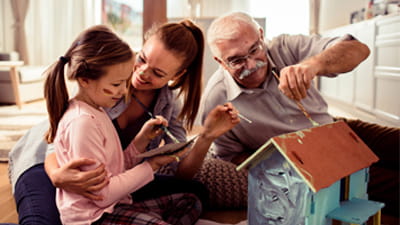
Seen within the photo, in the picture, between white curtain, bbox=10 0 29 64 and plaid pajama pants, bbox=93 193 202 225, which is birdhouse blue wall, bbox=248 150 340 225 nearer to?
plaid pajama pants, bbox=93 193 202 225

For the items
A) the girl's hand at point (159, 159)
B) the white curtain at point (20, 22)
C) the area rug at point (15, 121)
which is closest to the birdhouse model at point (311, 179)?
the girl's hand at point (159, 159)

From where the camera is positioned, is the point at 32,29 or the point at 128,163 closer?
the point at 128,163

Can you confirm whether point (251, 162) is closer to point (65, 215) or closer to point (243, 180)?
point (65, 215)

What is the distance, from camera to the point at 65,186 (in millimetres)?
→ 1279

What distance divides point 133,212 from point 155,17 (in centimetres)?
190

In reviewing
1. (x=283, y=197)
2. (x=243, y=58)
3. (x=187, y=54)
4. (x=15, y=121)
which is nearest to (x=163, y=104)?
(x=187, y=54)

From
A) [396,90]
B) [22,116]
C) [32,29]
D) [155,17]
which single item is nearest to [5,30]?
[32,29]

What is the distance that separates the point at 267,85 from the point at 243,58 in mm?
266


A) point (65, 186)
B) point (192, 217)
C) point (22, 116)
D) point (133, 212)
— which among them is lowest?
point (22, 116)

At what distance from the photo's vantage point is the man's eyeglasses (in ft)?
5.73

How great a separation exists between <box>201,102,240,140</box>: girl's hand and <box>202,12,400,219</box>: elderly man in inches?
11.1

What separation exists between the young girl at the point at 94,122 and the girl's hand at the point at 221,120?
0.24 m

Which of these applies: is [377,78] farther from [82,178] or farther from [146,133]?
[82,178]

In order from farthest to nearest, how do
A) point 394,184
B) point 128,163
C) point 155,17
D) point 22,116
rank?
point 22,116, point 155,17, point 394,184, point 128,163
